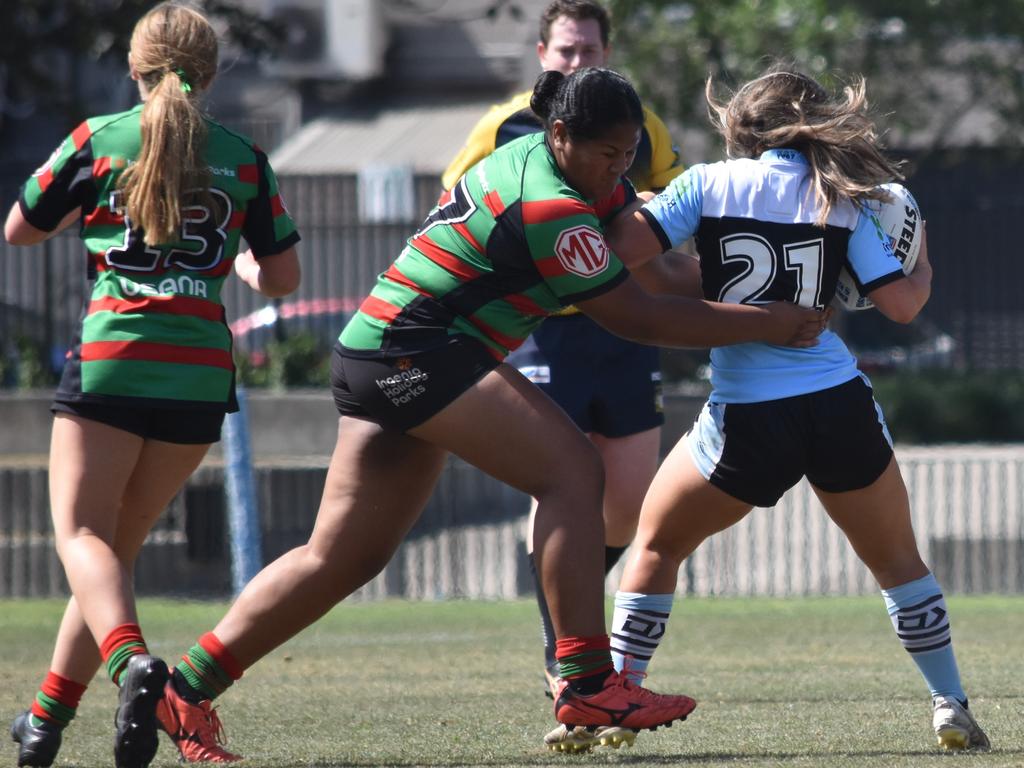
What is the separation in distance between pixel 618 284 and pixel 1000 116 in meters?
20.0

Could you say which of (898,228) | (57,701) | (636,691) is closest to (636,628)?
(636,691)

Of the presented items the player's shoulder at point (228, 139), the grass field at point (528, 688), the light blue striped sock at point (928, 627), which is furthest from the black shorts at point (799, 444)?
the player's shoulder at point (228, 139)

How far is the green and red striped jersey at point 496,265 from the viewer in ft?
13.3

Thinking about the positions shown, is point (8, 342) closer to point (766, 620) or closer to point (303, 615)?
point (766, 620)

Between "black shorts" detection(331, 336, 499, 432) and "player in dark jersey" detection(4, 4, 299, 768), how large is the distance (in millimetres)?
447

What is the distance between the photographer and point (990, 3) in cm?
2070

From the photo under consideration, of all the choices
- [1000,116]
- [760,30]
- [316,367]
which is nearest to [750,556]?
[316,367]

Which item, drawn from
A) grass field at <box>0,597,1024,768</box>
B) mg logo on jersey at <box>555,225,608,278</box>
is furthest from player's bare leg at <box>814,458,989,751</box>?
mg logo on jersey at <box>555,225,608,278</box>

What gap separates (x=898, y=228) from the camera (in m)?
4.45

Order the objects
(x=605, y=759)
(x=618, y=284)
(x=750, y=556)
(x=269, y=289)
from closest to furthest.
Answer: (x=618, y=284), (x=605, y=759), (x=269, y=289), (x=750, y=556)

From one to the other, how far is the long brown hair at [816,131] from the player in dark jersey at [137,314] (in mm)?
1243

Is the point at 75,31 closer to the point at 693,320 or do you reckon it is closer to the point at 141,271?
the point at 141,271

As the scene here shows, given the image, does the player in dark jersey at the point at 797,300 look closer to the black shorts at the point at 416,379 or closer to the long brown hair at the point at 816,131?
the long brown hair at the point at 816,131

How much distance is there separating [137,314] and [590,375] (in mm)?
1876
